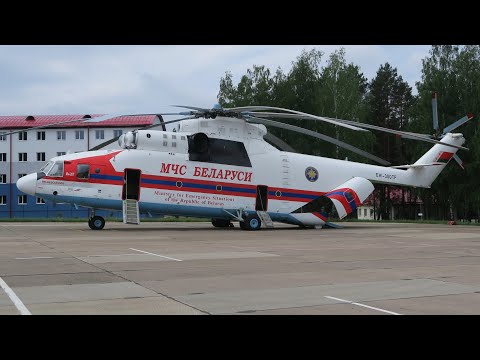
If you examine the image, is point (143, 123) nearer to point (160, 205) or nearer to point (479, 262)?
point (160, 205)

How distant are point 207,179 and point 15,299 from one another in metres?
17.7

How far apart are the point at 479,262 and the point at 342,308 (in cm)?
696

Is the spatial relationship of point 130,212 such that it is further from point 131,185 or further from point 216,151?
point 216,151

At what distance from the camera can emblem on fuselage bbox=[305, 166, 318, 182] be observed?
27156 mm

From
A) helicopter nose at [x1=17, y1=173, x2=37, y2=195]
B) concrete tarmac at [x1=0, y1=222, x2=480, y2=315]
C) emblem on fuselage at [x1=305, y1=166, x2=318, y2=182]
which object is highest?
emblem on fuselage at [x1=305, y1=166, x2=318, y2=182]

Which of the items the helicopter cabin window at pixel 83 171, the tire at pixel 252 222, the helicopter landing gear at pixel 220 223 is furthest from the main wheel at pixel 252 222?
the helicopter cabin window at pixel 83 171

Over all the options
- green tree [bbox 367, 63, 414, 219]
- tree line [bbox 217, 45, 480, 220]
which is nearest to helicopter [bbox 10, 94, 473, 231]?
tree line [bbox 217, 45, 480, 220]

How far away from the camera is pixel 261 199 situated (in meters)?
26.3

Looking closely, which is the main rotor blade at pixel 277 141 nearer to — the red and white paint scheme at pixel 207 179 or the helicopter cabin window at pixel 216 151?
the red and white paint scheme at pixel 207 179

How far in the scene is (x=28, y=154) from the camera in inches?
2731

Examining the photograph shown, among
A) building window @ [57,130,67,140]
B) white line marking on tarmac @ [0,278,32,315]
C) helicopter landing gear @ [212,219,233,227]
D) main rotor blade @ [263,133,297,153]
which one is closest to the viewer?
white line marking on tarmac @ [0,278,32,315]

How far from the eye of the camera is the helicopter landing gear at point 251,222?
2566cm

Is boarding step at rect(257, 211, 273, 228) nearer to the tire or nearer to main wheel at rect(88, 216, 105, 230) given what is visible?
the tire
